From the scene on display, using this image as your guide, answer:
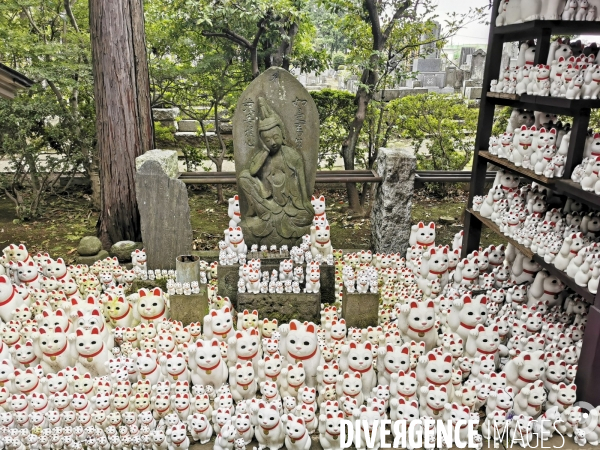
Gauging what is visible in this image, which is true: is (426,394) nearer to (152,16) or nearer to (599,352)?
(599,352)

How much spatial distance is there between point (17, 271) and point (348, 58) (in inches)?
230

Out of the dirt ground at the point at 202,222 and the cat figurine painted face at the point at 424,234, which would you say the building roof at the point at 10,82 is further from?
the cat figurine painted face at the point at 424,234

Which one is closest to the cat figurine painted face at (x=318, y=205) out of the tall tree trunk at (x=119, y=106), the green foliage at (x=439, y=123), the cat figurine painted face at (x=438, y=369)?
the cat figurine painted face at (x=438, y=369)

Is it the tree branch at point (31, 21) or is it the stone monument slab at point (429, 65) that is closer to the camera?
the tree branch at point (31, 21)

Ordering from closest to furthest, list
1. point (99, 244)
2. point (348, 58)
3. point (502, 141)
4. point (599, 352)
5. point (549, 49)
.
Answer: point (599, 352), point (549, 49), point (502, 141), point (99, 244), point (348, 58)

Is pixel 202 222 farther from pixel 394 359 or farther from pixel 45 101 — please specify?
pixel 394 359

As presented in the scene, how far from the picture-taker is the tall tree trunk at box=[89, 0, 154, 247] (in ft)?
20.3

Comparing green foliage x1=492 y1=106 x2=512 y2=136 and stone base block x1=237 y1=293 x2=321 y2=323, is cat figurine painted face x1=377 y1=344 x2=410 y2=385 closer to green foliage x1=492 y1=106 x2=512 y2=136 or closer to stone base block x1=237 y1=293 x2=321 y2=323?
stone base block x1=237 y1=293 x2=321 y2=323

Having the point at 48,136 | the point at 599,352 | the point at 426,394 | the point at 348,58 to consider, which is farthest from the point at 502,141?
the point at 48,136

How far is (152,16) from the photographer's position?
8031 mm

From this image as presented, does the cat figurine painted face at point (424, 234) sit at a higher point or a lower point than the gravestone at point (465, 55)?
lower

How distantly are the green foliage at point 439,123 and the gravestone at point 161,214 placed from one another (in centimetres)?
470

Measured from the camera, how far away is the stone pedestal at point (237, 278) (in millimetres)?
5105

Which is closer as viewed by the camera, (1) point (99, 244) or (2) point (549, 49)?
(2) point (549, 49)
